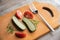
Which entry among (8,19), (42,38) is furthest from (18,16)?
(42,38)

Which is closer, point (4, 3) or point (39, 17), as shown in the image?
point (39, 17)

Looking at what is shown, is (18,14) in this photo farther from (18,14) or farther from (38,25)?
(38,25)

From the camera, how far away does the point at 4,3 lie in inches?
40.4

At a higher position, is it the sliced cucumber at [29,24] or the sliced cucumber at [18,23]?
the sliced cucumber at [18,23]

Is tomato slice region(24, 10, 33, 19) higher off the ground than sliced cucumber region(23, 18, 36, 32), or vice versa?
tomato slice region(24, 10, 33, 19)

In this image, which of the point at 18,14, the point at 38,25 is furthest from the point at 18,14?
the point at 38,25

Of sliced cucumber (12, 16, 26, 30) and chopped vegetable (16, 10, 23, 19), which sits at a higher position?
chopped vegetable (16, 10, 23, 19)

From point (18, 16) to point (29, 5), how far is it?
4.7 inches

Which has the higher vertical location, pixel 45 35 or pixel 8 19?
pixel 8 19

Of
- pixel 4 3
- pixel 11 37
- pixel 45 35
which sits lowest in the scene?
pixel 45 35

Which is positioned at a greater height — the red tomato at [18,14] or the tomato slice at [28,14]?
the red tomato at [18,14]

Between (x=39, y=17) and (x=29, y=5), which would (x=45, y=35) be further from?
(x=29, y=5)

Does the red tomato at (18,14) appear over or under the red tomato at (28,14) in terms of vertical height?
over

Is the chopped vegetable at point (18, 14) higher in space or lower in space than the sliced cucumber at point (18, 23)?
higher
